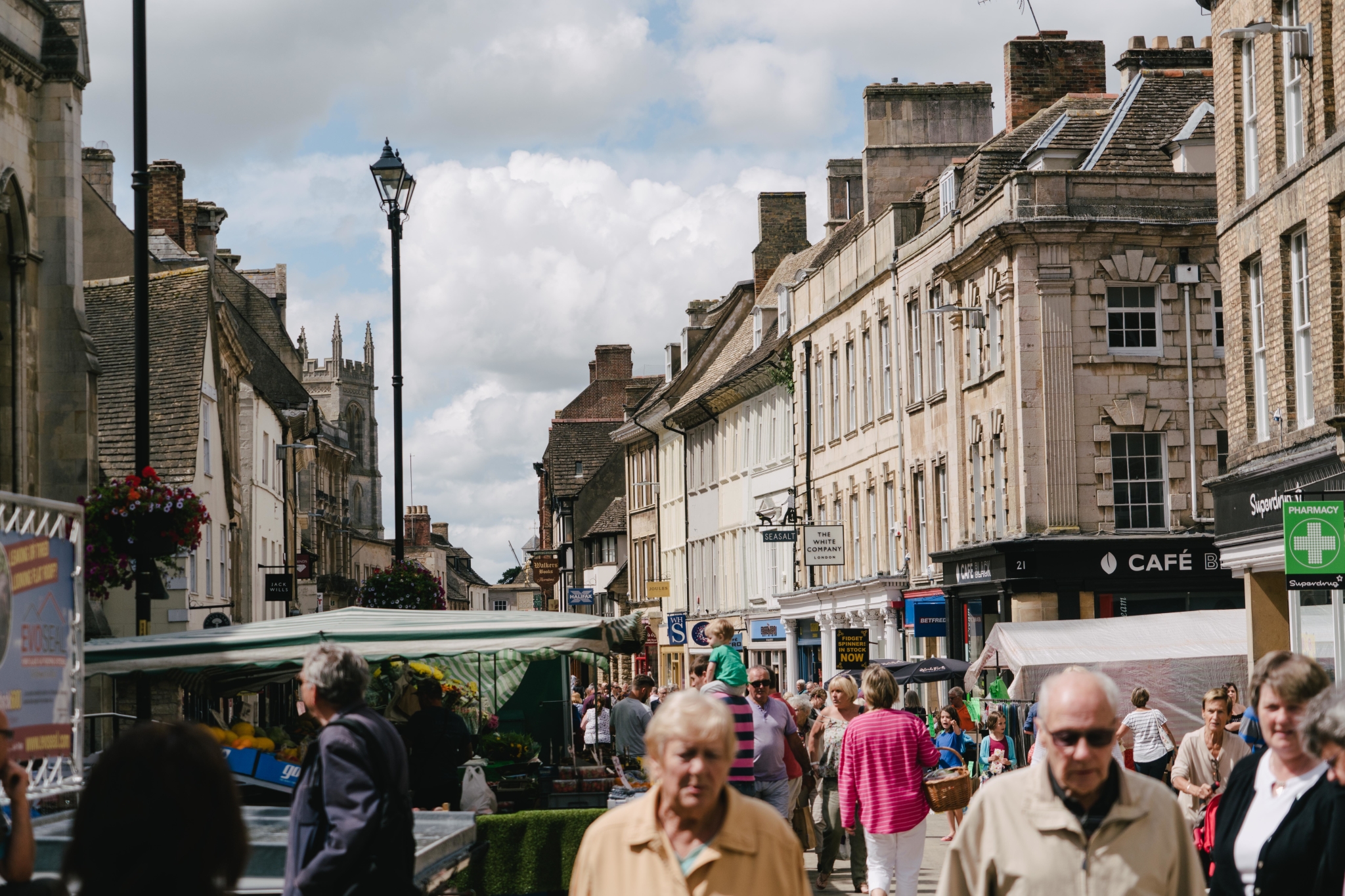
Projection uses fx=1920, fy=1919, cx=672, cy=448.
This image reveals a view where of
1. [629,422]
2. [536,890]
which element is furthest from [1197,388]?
[629,422]

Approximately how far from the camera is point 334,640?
14688 millimetres

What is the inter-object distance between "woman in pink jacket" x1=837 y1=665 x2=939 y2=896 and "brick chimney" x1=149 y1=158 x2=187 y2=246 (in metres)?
40.6

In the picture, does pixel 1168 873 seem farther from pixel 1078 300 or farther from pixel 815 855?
pixel 1078 300

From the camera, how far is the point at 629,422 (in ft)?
242

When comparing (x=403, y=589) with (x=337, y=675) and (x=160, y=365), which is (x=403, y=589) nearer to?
(x=160, y=365)

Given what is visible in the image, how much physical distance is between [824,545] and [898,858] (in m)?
29.2

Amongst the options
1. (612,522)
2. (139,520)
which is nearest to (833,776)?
(139,520)

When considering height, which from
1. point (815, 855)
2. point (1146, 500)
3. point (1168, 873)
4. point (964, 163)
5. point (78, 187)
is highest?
point (964, 163)

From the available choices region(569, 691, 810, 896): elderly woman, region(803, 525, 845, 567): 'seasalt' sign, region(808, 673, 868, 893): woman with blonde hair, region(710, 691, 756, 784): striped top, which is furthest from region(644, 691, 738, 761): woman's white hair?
region(803, 525, 845, 567): 'seasalt' sign

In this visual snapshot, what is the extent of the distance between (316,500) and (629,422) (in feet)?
50.5

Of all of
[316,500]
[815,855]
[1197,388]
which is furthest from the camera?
[316,500]

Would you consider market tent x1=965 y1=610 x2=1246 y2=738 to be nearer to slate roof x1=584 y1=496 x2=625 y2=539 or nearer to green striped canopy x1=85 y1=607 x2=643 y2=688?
green striped canopy x1=85 y1=607 x2=643 y2=688

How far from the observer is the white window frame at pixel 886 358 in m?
40.4

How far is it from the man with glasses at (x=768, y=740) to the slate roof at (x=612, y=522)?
215ft
